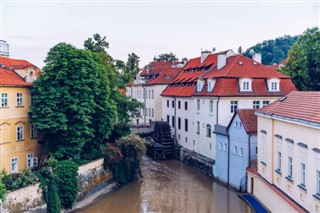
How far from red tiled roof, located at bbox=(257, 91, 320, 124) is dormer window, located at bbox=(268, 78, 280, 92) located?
963 cm

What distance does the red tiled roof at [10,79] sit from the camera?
21534mm

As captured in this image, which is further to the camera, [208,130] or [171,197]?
[208,130]

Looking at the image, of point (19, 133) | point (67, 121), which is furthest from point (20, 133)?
point (67, 121)

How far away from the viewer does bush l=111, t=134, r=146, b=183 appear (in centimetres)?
2638

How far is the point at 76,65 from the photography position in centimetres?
2242

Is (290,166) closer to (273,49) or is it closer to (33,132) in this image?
(33,132)

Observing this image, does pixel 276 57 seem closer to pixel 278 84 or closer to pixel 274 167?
pixel 278 84

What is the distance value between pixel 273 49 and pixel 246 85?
7890cm

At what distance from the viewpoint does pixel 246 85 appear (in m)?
28.3

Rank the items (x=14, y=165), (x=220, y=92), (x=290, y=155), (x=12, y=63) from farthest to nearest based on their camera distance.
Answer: (x=220, y=92)
(x=12, y=63)
(x=14, y=165)
(x=290, y=155)

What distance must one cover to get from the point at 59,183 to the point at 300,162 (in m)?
12.1

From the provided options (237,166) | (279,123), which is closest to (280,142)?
(279,123)

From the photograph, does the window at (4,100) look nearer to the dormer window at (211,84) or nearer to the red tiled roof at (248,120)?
the red tiled roof at (248,120)

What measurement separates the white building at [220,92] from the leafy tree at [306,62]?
2.61 m
